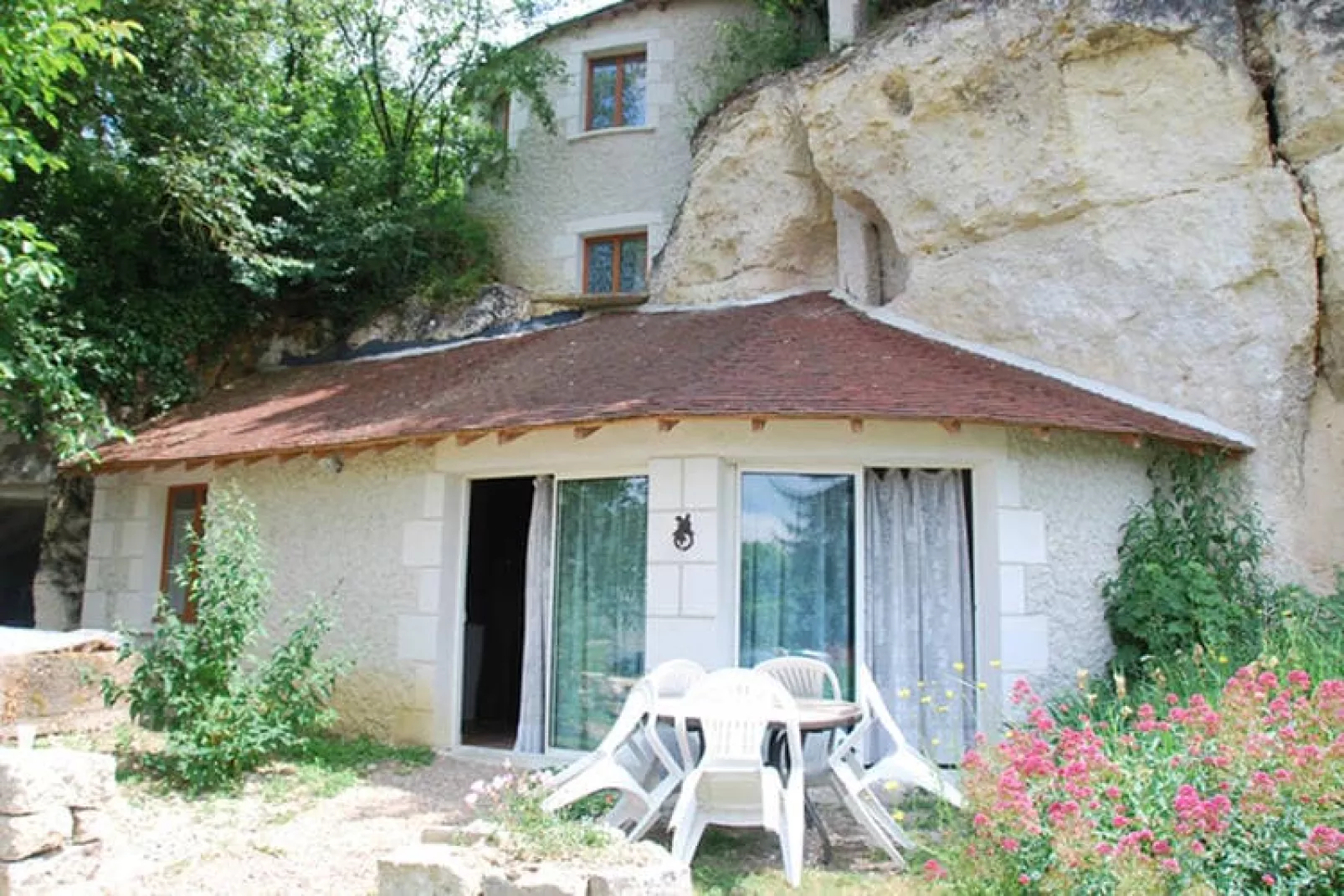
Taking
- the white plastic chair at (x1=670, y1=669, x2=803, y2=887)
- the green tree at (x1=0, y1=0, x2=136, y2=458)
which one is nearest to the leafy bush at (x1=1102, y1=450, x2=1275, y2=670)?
the white plastic chair at (x1=670, y1=669, x2=803, y2=887)

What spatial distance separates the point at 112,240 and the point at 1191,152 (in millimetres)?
10788

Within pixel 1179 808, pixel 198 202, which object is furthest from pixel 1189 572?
pixel 198 202

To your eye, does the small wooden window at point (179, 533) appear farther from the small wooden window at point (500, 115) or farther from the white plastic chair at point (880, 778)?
the white plastic chair at point (880, 778)

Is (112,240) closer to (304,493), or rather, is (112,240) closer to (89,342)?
(89,342)

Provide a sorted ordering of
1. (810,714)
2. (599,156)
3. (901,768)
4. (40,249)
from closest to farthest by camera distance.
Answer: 1. (901,768)
2. (810,714)
3. (40,249)
4. (599,156)

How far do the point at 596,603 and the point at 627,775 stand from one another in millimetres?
2588

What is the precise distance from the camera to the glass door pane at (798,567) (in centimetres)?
755

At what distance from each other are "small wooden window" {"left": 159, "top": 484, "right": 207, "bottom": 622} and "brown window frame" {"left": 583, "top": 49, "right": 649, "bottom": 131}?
6579mm

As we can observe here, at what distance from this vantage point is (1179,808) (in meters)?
3.59

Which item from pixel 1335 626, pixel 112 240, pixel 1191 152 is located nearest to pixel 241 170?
pixel 112 240

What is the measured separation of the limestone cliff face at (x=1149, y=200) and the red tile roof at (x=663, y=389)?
1.76 ft

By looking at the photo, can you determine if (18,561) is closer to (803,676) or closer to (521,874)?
(803,676)

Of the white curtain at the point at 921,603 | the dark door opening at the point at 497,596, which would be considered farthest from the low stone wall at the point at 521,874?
the dark door opening at the point at 497,596

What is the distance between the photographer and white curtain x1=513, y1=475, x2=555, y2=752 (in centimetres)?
814
